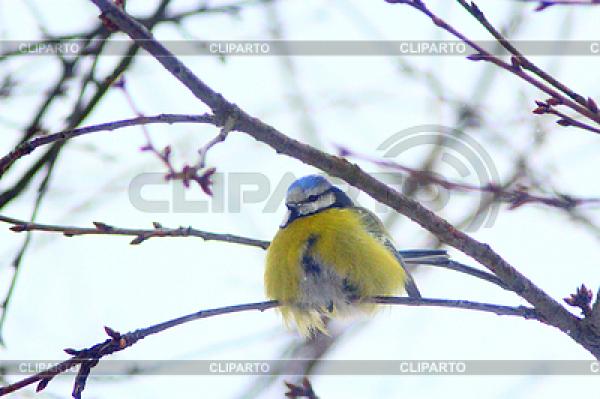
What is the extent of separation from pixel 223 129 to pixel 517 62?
2.93ft

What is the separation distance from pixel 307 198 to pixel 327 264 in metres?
0.62

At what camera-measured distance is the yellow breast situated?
3.63 m

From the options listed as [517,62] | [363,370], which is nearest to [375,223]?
[363,370]

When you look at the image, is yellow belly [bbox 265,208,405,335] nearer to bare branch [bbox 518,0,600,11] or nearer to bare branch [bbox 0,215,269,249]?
bare branch [bbox 0,215,269,249]

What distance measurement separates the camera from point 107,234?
2479mm

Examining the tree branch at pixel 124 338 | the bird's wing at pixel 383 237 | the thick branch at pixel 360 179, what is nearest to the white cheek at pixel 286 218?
the bird's wing at pixel 383 237

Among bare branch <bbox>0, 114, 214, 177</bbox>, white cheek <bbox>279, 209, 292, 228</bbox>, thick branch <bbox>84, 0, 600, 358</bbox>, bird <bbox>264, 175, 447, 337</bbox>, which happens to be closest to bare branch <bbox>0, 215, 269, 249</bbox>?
bare branch <bbox>0, 114, 214, 177</bbox>

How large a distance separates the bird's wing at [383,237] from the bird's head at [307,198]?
0.20 meters

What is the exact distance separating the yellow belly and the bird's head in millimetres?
242

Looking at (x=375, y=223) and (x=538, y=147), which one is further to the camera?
(x=538, y=147)

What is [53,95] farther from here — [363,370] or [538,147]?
[538,147]

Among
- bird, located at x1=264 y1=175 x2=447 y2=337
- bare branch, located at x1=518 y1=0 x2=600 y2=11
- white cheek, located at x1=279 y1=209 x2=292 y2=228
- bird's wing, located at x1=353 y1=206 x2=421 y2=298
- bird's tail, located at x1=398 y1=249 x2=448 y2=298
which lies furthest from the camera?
white cheek, located at x1=279 y1=209 x2=292 y2=228

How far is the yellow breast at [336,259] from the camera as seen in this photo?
3633 mm

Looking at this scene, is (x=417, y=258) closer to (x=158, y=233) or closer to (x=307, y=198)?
(x=307, y=198)
